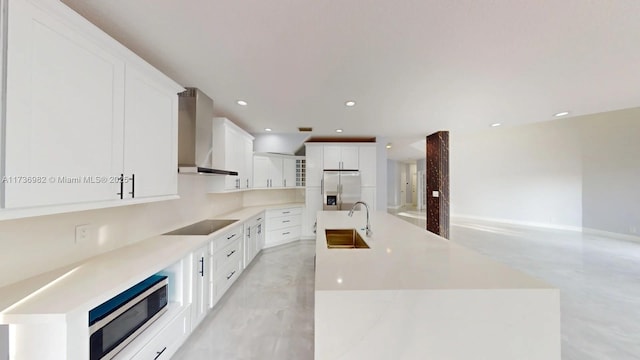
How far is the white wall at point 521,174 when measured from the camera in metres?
6.53

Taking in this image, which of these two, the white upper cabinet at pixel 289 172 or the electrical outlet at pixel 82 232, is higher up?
the white upper cabinet at pixel 289 172

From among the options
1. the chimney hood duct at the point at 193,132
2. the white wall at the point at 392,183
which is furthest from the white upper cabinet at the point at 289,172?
the white wall at the point at 392,183

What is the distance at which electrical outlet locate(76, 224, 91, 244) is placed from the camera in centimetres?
159

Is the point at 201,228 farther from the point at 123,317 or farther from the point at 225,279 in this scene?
the point at 123,317

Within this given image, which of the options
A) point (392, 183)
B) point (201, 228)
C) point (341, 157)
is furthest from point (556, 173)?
point (201, 228)

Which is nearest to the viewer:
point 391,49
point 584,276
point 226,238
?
point 391,49

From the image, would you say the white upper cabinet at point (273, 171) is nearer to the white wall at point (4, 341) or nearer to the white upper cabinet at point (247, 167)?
the white upper cabinet at point (247, 167)

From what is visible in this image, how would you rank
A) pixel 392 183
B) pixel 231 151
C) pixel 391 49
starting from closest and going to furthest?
pixel 391 49, pixel 231 151, pixel 392 183

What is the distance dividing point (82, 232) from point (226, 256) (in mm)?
1355

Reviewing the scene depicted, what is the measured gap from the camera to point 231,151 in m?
3.59

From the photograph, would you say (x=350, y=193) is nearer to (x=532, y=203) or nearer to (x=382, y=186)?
(x=382, y=186)

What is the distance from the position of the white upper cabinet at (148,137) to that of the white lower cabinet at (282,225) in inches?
107

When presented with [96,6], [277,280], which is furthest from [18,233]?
[277,280]

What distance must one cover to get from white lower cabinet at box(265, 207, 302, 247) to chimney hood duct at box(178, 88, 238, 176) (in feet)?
7.02
